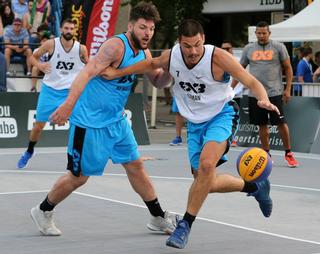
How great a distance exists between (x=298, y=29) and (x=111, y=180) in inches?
356

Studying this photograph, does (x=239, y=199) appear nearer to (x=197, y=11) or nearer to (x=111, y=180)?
(x=111, y=180)

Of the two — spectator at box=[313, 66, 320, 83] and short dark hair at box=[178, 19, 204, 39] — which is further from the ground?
short dark hair at box=[178, 19, 204, 39]

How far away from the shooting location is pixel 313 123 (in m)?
16.6

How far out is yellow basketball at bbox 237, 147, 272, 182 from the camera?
8.51 meters

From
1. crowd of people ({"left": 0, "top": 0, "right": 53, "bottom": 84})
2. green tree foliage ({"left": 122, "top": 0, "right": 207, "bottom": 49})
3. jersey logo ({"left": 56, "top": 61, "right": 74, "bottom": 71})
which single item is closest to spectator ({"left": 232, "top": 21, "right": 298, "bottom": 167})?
jersey logo ({"left": 56, "top": 61, "right": 74, "bottom": 71})

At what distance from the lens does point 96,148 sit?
8.30m

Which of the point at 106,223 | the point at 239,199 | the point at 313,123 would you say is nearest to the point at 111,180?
the point at 239,199

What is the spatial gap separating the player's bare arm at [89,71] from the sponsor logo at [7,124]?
8547 millimetres

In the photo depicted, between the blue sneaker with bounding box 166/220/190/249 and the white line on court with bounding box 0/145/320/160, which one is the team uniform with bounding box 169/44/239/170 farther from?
the white line on court with bounding box 0/145/320/160

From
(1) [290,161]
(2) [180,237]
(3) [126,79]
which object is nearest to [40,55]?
(1) [290,161]

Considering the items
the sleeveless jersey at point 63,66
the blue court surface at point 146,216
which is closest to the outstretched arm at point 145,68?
the blue court surface at point 146,216

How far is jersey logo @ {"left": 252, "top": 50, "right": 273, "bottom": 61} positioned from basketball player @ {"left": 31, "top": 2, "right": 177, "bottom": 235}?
674 cm

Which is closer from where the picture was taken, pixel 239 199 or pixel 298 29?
pixel 239 199

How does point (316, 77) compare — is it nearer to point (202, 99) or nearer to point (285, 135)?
point (285, 135)
